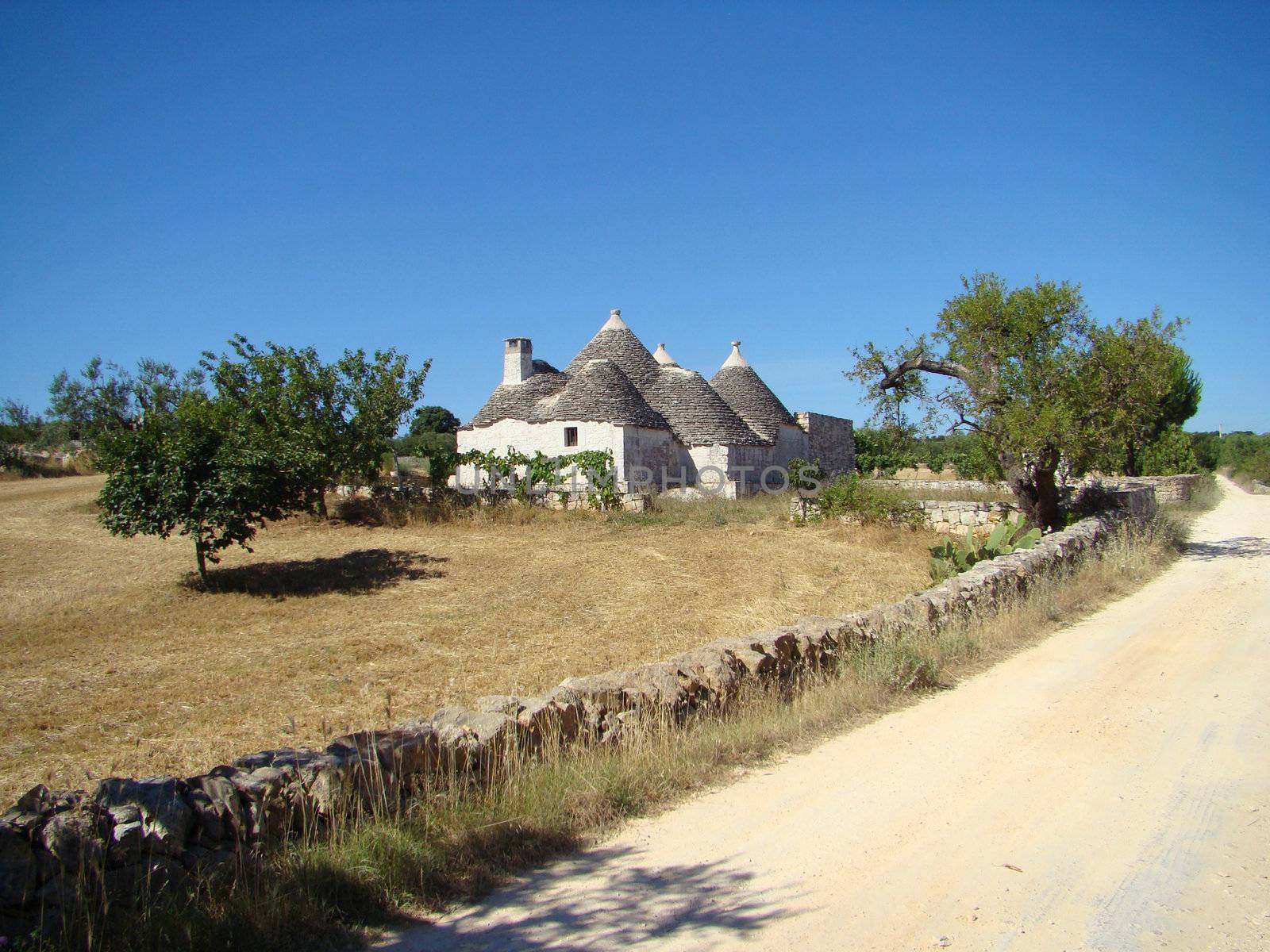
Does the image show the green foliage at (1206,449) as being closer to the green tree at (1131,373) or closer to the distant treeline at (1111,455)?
the distant treeline at (1111,455)

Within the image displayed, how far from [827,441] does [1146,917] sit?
93.6 ft

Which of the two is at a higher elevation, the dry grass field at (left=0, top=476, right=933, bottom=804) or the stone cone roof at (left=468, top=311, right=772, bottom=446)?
the stone cone roof at (left=468, top=311, right=772, bottom=446)

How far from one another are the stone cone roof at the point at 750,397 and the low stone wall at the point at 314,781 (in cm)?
2056

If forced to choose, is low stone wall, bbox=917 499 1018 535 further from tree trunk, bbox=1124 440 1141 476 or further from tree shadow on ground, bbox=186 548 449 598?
tree trunk, bbox=1124 440 1141 476

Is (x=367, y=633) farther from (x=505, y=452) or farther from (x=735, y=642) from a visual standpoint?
(x=505, y=452)

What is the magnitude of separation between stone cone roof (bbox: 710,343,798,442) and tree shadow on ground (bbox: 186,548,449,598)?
14.4m

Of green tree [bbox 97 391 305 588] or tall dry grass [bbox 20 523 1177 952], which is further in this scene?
green tree [bbox 97 391 305 588]

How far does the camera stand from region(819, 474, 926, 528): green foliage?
59.1 ft

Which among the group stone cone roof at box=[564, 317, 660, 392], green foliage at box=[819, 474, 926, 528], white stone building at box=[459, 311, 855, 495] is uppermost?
stone cone roof at box=[564, 317, 660, 392]

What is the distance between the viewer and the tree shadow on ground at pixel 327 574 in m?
12.8

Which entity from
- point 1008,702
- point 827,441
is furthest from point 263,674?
point 827,441

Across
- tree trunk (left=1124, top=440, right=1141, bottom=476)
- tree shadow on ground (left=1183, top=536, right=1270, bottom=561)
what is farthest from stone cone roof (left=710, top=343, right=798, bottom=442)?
tree trunk (left=1124, top=440, right=1141, bottom=476)

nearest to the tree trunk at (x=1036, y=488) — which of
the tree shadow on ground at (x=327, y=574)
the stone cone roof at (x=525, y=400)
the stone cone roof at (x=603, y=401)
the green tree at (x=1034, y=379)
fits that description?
the green tree at (x=1034, y=379)

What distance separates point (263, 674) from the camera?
321 inches
